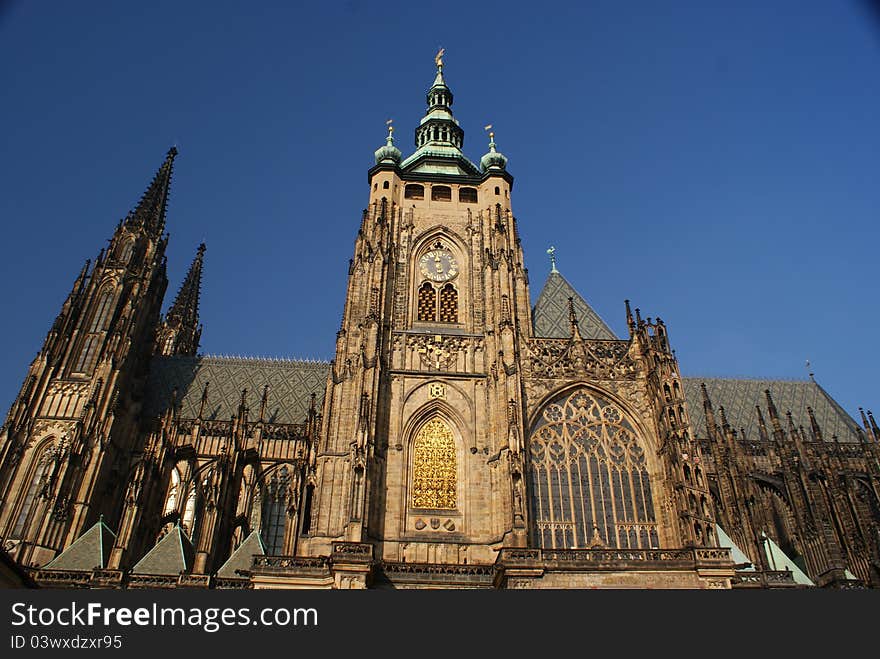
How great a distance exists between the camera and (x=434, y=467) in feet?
88.9

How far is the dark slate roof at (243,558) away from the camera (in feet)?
85.7

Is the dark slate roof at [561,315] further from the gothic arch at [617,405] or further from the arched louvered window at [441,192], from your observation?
the arched louvered window at [441,192]

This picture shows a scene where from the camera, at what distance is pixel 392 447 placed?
27109 mm

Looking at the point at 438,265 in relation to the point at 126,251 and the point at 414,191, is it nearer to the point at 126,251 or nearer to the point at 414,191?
the point at 414,191

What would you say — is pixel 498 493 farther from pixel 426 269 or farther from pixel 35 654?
pixel 35 654

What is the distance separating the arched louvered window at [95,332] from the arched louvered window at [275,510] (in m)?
11.6

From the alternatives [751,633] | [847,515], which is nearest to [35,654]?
[751,633]

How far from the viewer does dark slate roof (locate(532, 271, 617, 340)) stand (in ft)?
106

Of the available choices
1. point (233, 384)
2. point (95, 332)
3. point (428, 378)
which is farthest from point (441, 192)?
point (95, 332)

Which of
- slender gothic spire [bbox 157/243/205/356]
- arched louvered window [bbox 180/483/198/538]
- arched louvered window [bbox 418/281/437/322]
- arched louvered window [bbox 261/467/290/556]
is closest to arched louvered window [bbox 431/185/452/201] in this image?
arched louvered window [bbox 418/281/437/322]

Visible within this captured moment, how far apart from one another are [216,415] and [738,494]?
28.4 meters

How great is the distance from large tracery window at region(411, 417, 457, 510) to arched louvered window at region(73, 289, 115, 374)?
19904 millimetres

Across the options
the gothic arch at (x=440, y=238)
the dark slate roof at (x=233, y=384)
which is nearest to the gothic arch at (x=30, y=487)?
the dark slate roof at (x=233, y=384)

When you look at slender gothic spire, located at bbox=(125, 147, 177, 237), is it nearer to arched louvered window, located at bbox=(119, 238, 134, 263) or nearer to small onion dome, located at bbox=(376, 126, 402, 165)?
arched louvered window, located at bbox=(119, 238, 134, 263)
